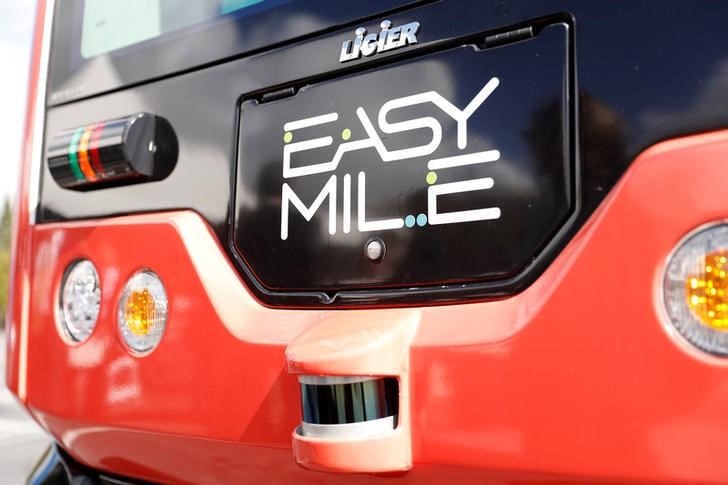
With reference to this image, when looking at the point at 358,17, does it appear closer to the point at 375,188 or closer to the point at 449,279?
the point at 375,188

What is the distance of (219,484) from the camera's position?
155 cm

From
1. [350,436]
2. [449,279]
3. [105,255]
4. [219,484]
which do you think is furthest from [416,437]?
[105,255]

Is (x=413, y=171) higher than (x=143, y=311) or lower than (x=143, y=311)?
higher

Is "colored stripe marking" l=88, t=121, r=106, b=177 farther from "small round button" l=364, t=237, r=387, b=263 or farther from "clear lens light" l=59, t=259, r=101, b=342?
"small round button" l=364, t=237, r=387, b=263

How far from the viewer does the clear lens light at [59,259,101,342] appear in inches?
68.6

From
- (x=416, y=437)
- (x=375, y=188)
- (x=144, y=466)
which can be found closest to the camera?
(x=416, y=437)

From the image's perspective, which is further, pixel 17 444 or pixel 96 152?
pixel 17 444

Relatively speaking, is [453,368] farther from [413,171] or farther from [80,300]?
[80,300]

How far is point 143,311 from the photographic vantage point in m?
1.64

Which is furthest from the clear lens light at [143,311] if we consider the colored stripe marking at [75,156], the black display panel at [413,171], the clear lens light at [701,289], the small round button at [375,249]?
the clear lens light at [701,289]

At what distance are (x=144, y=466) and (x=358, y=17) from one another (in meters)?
0.99

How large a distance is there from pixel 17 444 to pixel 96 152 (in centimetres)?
413

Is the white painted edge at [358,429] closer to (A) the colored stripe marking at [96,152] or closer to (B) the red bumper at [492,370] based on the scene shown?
(B) the red bumper at [492,370]

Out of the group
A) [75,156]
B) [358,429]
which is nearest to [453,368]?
[358,429]
